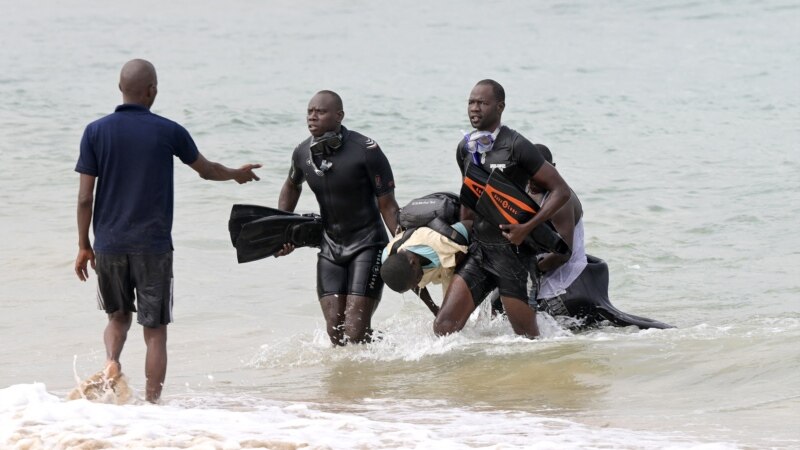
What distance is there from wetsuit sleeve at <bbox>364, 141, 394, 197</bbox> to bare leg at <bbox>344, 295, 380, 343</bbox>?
0.70 m

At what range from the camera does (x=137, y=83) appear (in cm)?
605

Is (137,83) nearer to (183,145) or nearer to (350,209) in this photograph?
(183,145)

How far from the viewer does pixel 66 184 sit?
15977mm

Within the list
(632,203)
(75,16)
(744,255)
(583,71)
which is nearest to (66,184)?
(632,203)

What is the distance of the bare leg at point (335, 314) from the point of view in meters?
8.03

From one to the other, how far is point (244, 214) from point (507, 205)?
5.85 feet

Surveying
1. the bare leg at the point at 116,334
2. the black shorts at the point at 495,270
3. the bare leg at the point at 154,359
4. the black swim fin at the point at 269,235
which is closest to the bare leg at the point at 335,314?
the black swim fin at the point at 269,235

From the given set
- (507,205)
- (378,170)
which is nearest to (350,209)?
(378,170)

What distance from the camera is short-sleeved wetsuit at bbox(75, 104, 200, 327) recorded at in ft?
19.6

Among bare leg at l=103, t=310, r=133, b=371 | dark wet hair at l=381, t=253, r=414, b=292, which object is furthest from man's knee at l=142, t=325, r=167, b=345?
dark wet hair at l=381, t=253, r=414, b=292

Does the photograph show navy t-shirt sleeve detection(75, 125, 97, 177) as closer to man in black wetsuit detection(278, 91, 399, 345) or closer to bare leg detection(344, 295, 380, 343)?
man in black wetsuit detection(278, 91, 399, 345)

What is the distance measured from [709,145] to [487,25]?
1415 cm

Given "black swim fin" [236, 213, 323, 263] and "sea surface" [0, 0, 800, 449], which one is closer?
"sea surface" [0, 0, 800, 449]

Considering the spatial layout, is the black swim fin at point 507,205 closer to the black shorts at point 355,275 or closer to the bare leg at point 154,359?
the black shorts at point 355,275
